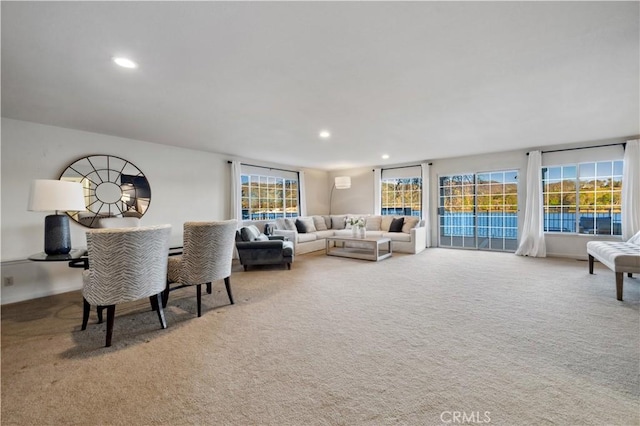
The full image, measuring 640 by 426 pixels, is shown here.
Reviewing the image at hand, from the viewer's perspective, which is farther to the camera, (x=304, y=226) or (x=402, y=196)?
(x=402, y=196)

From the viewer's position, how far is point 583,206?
548cm

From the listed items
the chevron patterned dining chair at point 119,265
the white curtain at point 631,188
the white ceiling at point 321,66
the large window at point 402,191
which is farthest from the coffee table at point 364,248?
the white curtain at point 631,188

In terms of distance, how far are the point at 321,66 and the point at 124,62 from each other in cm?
162

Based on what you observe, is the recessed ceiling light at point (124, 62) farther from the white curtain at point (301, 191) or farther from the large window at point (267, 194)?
the white curtain at point (301, 191)

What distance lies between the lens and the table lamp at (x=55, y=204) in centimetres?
258

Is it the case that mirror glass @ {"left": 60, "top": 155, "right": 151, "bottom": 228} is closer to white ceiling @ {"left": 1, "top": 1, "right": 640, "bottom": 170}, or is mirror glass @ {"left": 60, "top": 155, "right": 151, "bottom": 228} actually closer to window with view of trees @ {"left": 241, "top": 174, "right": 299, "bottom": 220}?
white ceiling @ {"left": 1, "top": 1, "right": 640, "bottom": 170}

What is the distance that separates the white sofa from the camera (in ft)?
20.5

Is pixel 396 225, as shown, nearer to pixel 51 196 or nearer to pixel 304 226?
pixel 304 226

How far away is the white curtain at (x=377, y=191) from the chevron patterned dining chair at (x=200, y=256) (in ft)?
18.7

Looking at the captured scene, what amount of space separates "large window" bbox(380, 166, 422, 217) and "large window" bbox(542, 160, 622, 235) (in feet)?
9.03

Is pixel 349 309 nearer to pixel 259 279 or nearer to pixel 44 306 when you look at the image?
pixel 259 279

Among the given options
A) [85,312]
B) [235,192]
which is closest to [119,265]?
[85,312]

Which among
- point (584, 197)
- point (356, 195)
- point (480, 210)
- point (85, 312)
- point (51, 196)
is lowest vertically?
point (85, 312)

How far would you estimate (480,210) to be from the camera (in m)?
6.59
